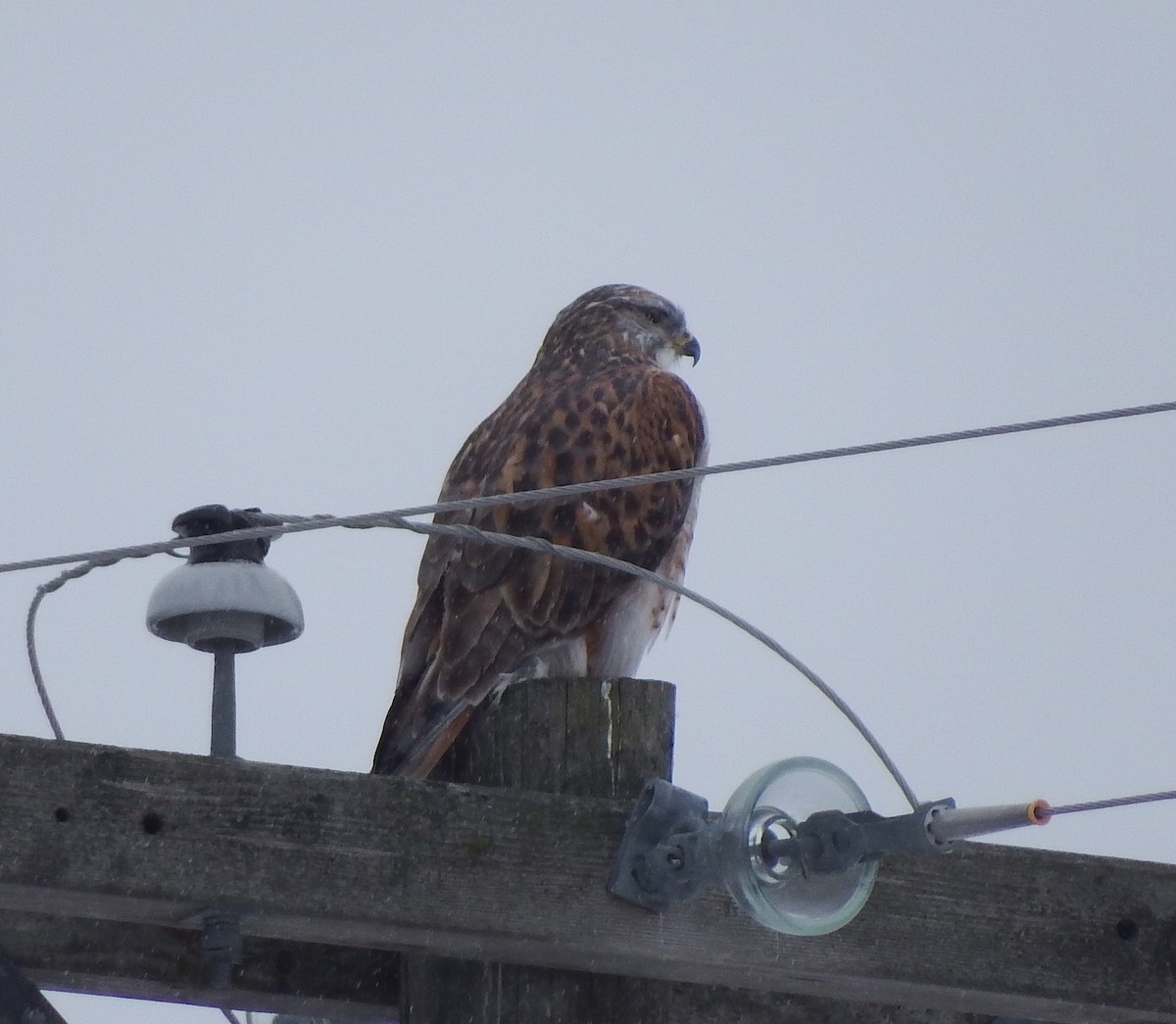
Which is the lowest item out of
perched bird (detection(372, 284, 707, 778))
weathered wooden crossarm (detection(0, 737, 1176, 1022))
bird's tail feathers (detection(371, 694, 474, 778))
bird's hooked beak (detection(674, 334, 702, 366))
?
weathered wooden crossarm (detection(0, 737, 1176, 1022))

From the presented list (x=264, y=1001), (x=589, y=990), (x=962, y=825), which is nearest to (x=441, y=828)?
(x=589, y=990)

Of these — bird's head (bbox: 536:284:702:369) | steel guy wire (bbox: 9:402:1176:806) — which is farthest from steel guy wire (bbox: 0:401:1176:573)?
bird's head (bbox: 536:284:702:369)

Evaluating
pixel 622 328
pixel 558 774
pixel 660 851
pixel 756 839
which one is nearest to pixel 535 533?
pixel 622 328

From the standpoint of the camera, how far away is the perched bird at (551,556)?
12.9 ft

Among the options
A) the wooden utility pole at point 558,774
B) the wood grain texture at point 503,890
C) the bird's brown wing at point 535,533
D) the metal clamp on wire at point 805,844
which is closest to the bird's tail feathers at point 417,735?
the bird's brown wing at point 535,533

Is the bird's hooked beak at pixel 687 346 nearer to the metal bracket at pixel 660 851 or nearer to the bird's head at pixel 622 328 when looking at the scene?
the bird's head at pixel 622 328

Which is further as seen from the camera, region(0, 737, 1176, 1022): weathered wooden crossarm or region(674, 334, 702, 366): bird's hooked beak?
region(674, 334, 702, 366): bird's hooked beak

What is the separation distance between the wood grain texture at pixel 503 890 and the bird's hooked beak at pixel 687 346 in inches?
126

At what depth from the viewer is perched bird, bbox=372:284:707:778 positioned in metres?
3.94

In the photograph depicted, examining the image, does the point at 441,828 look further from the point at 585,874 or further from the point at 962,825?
the point at 962,825

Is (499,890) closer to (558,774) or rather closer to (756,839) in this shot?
(558,774)

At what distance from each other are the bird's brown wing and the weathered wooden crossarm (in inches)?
42.1

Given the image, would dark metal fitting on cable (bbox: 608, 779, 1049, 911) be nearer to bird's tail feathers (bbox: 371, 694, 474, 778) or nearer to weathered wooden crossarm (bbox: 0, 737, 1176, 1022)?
weathered wooden crossarm (bbox: 0, 737, 1176, 1022)

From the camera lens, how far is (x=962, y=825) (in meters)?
2.25
